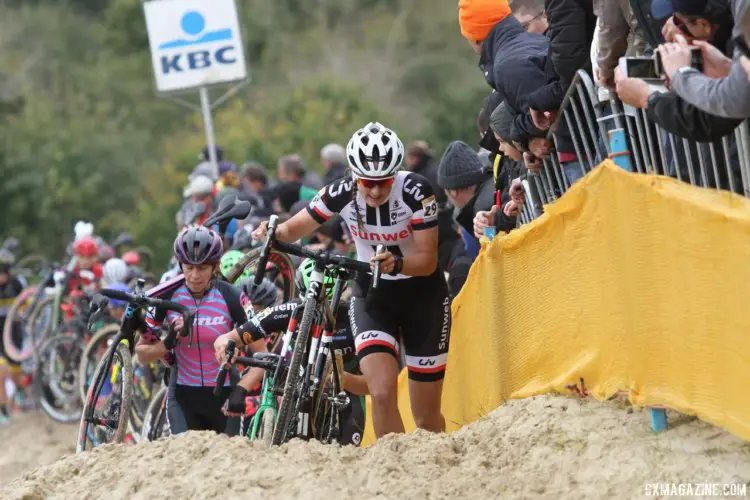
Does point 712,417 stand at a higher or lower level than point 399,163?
lower

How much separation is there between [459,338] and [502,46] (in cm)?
237

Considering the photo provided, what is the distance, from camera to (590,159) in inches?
278

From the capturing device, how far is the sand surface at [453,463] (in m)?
5.96

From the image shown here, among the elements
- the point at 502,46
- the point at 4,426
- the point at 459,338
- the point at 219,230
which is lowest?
the point at 4,426

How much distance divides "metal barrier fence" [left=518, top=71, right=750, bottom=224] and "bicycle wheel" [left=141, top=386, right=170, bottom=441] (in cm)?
351

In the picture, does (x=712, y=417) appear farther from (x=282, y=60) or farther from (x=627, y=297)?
(x=282, y=60)

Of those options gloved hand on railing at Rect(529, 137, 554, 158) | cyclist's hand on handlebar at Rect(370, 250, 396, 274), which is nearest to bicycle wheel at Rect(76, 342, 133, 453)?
cyclist's hand on handlebar at Rect(370, 250, 396, 274)

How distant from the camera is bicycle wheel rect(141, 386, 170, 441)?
34.1ft

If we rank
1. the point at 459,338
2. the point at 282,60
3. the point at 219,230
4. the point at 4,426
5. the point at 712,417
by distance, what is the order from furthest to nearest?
the point at 282,60 < the point at 4,426 < the point at 219,230 < the point at 459,338 < the point at 712,417

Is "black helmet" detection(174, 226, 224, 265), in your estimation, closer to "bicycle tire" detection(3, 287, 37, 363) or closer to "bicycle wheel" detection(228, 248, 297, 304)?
"bicycle wheel" detection(228, 248, 297, 304)

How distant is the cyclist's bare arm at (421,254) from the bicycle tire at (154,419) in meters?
2.40

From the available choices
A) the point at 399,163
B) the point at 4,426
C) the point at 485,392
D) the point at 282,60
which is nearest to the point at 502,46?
the point at 399,163

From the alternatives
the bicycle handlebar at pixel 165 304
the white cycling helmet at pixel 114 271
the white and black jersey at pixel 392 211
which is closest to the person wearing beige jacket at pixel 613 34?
the white and black jersey at pixel 392 211

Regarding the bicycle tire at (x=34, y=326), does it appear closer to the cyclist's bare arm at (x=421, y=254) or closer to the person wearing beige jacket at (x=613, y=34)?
the cyclist's bare arm at (x=421, y=254)
